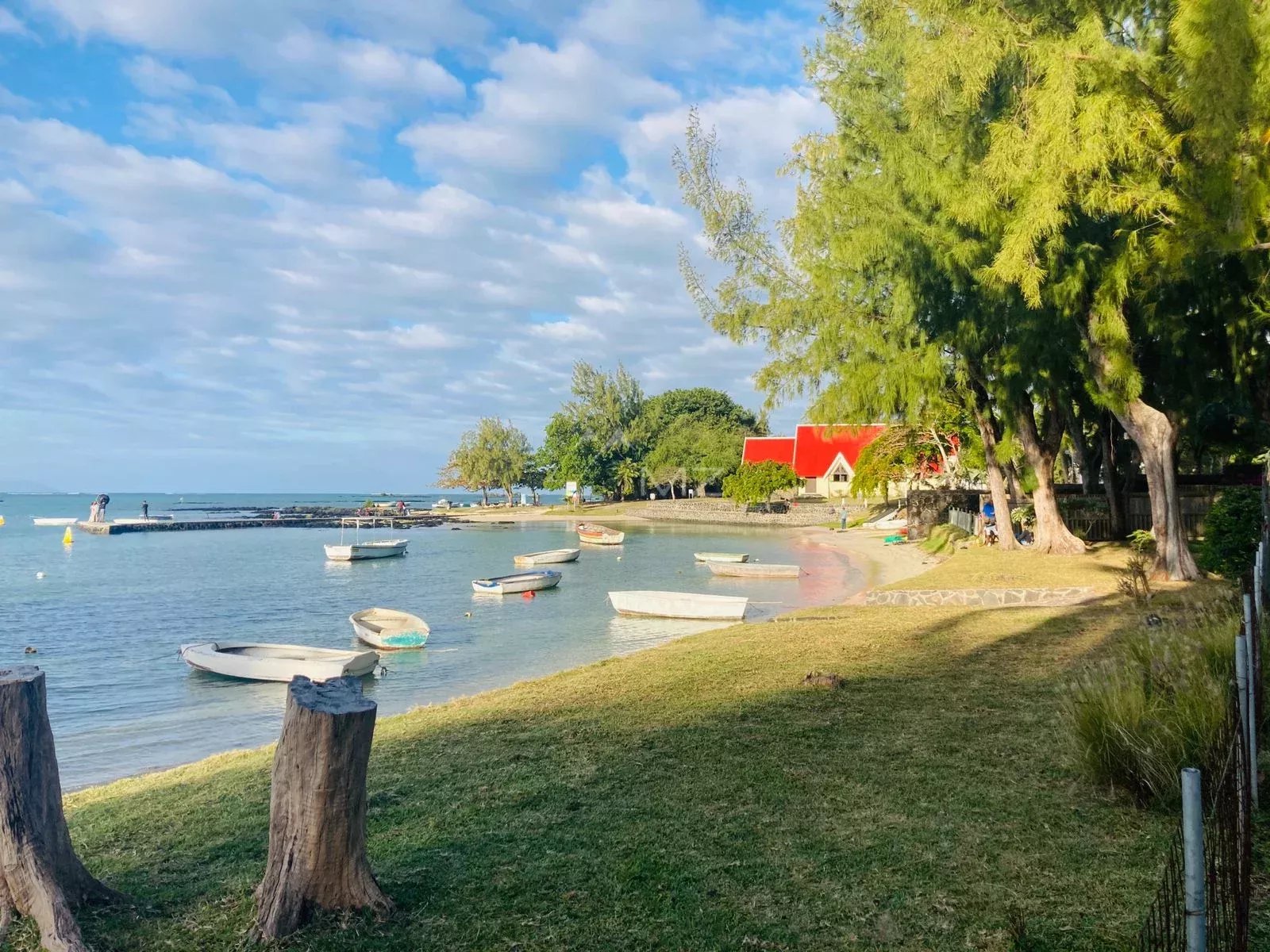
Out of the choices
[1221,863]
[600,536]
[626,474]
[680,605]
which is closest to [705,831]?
[1221,863]

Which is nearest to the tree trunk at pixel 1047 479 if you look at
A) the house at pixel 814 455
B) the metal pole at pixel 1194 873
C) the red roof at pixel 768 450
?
the metal pole at pixel 1194 873

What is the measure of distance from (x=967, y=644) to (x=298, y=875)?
9.56m

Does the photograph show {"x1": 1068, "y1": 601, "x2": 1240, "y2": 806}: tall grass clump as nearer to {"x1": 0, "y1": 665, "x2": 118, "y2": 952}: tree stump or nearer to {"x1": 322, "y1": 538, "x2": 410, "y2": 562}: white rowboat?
{"x1": 0, "y1": 665, "x2": 118, "y2": 952}: tree stump

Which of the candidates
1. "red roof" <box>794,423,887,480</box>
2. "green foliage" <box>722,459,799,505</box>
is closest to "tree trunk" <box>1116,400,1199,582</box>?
"green foliage" <box>722,459,799,505</box>

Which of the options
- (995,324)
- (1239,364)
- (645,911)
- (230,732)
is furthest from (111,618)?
(1239,364)

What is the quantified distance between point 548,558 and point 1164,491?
2694 cm

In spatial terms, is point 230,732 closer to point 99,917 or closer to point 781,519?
point 99,917

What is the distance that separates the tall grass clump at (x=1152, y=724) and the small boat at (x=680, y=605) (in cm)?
1580

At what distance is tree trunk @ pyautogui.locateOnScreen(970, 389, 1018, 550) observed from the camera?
25.6m

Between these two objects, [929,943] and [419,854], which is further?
[419,854]

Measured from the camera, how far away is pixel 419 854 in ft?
17.5

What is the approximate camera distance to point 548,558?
40000 mm

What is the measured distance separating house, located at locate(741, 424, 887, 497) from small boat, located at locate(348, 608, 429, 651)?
49.8m

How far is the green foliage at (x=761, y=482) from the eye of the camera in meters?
68.4
